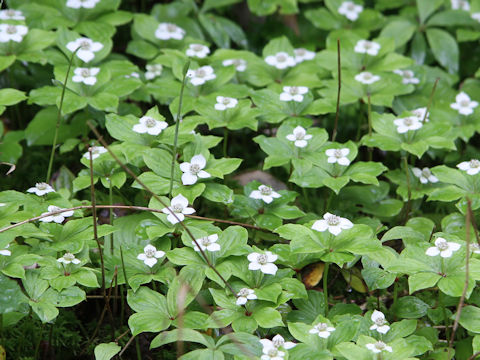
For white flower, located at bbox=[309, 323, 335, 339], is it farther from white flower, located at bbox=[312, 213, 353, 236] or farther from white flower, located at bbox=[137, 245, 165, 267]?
white flower, located at bbox=[137, 245, 165, 267]

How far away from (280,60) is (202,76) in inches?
19.2

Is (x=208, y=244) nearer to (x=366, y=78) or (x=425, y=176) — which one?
(x=425, y=176)

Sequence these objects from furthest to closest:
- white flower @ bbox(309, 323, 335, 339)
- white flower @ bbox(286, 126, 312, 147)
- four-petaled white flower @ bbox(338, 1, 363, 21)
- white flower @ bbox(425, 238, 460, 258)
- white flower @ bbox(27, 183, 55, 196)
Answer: four-petaled white flower @ bbox(338, 1, 363, 21) < white flower @ bbox(286, 126, 312, 147) < white flower @ bbox(27, 183, 55, 196) < white flower @ bbox(425, 238, 460, 258) < white flower @ bbox(309, 323, 335, 339)

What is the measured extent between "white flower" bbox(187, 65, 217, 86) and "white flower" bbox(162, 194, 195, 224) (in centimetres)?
81

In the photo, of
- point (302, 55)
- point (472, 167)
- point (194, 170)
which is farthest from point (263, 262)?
point (302, 55)

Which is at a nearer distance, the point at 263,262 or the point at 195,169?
the point at 263,262

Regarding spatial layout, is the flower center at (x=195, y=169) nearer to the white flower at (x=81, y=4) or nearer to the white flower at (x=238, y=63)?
the white flower at (x=238, y=63)

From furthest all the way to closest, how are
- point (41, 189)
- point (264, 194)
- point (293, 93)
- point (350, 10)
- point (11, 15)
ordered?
point (350, 10)
point (11, 15)
point (293, 93)
point (264, 194)
point (41, 189)

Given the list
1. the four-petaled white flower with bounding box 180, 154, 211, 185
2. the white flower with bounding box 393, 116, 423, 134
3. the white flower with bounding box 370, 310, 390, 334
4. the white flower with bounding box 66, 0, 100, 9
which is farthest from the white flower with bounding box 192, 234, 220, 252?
the white flower with bounding box 66, 0, 100, 9

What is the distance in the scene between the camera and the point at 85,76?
2.79 m

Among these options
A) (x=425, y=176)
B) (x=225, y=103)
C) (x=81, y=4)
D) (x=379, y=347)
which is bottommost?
(x=425, y=176)

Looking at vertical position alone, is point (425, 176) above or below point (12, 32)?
below

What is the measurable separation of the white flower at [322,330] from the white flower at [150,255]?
59cm

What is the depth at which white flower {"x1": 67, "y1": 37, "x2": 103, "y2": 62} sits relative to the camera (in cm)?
294
